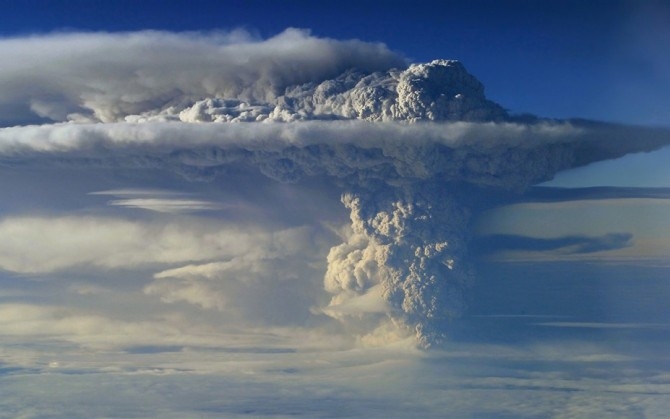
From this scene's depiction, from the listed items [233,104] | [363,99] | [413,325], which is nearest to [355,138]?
[363,99]

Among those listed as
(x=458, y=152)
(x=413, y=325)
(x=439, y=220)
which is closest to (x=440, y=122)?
(x=458, y=152)

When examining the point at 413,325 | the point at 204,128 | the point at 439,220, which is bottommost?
the point at 413,325

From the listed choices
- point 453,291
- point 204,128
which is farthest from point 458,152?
point 204,128

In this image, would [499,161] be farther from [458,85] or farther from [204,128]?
[204,128]

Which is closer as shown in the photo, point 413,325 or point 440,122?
point 440,122

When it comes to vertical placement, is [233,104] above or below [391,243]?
above

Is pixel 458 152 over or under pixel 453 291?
over

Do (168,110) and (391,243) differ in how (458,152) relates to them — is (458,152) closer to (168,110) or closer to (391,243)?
(391,243)

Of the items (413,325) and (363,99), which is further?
(413,325)
